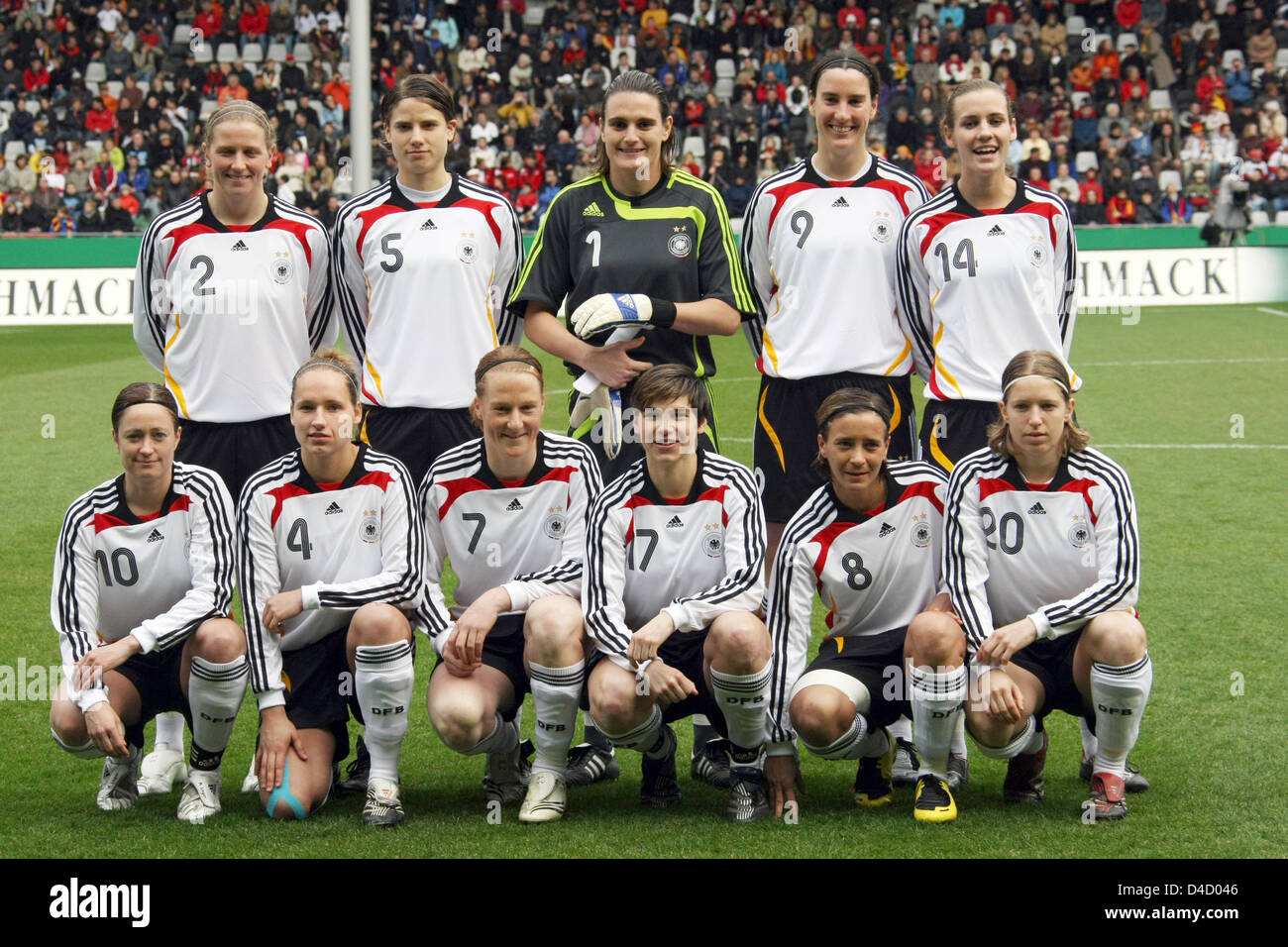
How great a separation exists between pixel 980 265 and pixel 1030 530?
35.6 inches

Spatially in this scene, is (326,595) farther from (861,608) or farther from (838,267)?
(838,267)

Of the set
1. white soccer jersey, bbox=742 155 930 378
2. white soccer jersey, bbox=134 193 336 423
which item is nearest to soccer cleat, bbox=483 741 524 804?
white soccer jersey, bbox=134 193 336 423

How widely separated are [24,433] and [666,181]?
25.9ft

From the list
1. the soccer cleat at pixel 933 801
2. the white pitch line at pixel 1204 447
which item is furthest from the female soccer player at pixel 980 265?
the white pitch line at pixel 1204 447

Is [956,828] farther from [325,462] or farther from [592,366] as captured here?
[325,462]

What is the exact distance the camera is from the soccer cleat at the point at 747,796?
12.6 feet

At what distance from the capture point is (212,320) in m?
4.54

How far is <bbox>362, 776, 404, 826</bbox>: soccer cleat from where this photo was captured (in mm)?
3820

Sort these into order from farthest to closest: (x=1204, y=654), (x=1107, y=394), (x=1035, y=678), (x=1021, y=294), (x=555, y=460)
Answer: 1. (x=1107, y=394)
2. (x=1204, y=654)
3. (x=1021, y=294)
4. (x=555, y=460)
5. (x=1035, y=678)

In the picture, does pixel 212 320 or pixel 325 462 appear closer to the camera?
pixel 325 462

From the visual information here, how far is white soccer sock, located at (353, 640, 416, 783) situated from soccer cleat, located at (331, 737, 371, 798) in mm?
205

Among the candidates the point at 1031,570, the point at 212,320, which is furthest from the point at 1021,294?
the point at 212,320

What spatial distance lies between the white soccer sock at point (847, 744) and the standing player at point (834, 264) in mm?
1057

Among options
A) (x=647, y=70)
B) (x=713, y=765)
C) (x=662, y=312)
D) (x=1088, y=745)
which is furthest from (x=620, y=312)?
(x=647, y=70)
